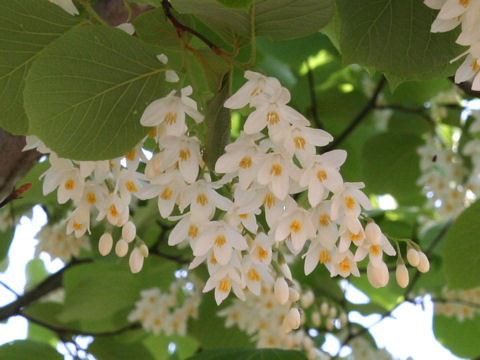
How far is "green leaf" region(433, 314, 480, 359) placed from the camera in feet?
10.5

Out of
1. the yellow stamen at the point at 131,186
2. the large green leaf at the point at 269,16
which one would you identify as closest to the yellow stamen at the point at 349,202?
the large green leaf at the point at 269,16

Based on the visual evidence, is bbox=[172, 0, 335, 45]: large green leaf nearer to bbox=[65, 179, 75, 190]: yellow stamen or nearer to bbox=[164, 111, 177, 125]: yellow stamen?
bbox=[164, 111, 177, 125]: yellow stamen

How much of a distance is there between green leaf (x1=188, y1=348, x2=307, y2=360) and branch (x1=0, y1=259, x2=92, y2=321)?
647 millimetres

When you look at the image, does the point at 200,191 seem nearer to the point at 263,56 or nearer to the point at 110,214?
the point at 110,214

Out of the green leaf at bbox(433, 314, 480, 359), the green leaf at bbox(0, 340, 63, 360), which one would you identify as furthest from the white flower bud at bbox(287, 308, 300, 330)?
the green leaf at bbox(433, 314, 480, 359)

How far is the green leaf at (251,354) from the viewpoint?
67.0 inches

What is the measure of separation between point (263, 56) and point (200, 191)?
5.53 feet

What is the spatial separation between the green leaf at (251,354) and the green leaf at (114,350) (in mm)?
826

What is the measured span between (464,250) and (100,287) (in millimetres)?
1357

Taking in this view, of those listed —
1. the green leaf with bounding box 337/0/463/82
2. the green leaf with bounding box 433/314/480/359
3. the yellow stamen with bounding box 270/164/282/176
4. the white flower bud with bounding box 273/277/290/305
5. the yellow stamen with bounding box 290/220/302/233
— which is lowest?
the green leaf with bounding box 433/314/480/359

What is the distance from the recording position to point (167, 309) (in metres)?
2.66

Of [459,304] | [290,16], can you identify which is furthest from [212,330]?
[290,16]

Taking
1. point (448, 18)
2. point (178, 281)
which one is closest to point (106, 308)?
point (178, 281)

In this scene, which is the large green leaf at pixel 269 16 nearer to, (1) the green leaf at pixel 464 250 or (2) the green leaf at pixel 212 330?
(1) the green leaf at pixel 464 250
